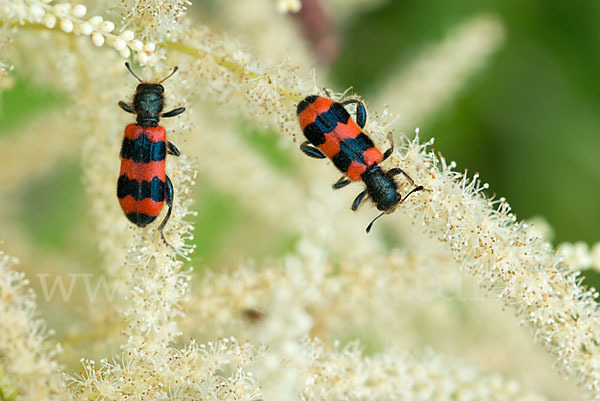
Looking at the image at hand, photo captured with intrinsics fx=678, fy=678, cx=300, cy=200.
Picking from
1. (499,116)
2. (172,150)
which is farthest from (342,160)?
(499,116)

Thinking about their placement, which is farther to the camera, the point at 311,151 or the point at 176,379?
the point at 311,151

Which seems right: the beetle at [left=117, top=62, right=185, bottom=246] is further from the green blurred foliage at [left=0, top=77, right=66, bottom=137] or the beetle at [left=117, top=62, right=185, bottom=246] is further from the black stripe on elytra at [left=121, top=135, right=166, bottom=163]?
the green blurred foliage at [left=0, top=77, right=66, bottom=137]

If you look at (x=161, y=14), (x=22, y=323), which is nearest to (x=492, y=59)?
(x=161, y=14)

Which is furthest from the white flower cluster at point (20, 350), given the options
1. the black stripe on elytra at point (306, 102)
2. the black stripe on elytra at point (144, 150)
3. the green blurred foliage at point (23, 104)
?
the green blurred foliage at point (23, 104)

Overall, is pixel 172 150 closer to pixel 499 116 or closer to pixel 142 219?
pixel 142 219

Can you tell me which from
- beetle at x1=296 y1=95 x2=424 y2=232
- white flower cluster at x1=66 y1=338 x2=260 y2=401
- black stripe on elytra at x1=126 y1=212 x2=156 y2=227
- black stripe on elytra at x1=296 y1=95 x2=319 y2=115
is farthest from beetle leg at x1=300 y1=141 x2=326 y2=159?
white flower cluster at x1=66 y1=338 x2=260 y2=401

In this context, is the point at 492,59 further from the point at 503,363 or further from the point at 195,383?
the point at 195,383
